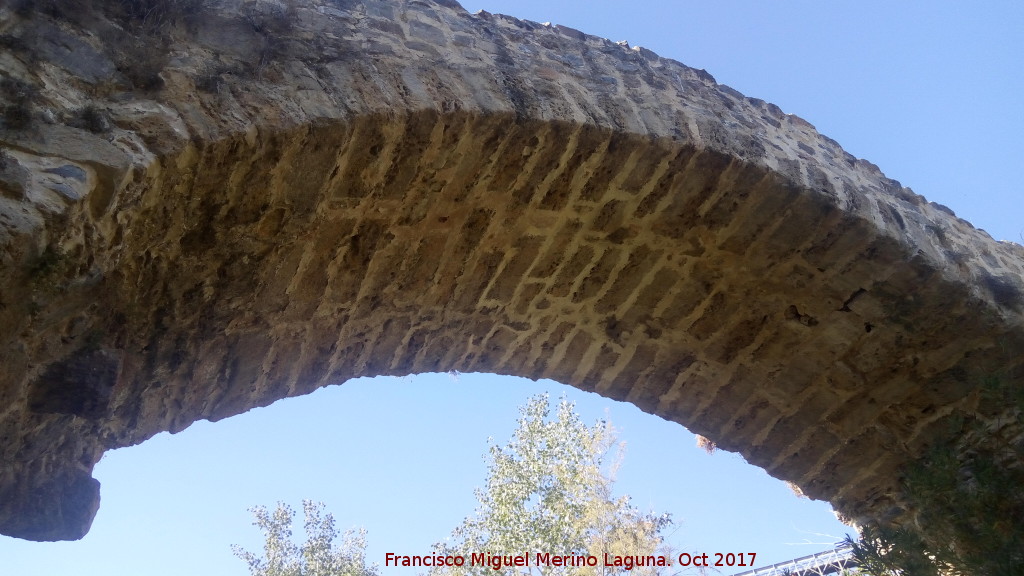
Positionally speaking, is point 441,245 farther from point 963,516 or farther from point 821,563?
point 821,563

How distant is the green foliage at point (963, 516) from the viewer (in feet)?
8.36

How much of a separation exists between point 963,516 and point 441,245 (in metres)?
2.05

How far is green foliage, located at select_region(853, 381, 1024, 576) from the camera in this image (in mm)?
2547

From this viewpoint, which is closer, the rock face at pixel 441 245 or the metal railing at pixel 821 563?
the rock face at pixel 441 245

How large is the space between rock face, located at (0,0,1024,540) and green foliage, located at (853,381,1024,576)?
0.14 m

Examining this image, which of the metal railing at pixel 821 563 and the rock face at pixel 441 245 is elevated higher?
the rock face at pixel 441 245

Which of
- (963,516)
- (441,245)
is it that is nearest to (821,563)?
(963,516)

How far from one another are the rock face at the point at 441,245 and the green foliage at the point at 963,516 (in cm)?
14

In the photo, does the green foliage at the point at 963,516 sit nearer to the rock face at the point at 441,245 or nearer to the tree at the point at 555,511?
the rock face at the point at 441,245

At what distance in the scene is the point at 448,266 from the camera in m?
2.94

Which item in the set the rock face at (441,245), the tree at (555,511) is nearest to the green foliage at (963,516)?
the rock face at (441,245)

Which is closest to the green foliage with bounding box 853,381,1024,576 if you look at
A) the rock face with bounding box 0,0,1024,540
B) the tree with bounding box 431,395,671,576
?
the rock face with bounding box 0,0,1024,540

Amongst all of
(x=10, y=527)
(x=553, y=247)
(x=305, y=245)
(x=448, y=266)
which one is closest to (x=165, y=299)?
(x=305, y=245)

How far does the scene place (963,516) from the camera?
2.79 metres
